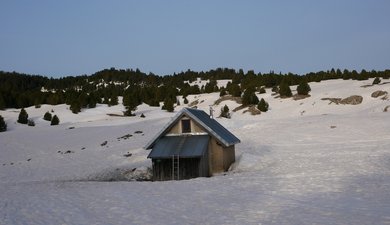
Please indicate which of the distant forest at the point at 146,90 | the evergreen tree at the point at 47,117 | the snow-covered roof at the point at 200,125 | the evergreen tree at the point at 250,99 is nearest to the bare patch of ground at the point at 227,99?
the distant forest at the point at 146,90

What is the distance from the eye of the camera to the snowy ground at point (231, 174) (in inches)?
654

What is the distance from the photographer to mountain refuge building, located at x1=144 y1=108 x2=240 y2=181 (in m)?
29.8

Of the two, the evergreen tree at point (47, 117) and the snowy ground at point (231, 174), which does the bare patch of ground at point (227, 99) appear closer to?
the snowy ground at point (231, 174)

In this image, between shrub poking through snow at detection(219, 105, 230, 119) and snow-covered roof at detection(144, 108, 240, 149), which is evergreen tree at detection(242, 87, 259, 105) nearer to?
shrub poking through snow at detection(219, 105, 230, 119)

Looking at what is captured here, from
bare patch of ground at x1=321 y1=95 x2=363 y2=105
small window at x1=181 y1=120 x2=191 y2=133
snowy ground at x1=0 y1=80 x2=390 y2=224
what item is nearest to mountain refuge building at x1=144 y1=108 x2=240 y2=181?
small window at x1=181 y1=120 x2=191 y2=133

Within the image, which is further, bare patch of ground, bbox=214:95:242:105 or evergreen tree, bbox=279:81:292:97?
bare patch of ground, bbox=214:95:242:105

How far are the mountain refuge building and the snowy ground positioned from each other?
5.79ft

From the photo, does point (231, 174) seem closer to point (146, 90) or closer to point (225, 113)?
point (225, 113)

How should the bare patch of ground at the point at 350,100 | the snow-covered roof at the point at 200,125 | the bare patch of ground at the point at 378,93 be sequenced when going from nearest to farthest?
the snow-covered roof at the point at 200,125, the bare patch of ground at the point at 378,93, the bare patch of ground at the point at 350,100

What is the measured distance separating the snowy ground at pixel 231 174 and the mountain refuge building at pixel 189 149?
177cm

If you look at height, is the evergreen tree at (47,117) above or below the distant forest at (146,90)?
below

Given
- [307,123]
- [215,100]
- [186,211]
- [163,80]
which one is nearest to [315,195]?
[186,211]

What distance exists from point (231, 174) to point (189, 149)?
11.8 feet

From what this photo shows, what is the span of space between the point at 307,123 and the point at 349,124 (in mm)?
5668
